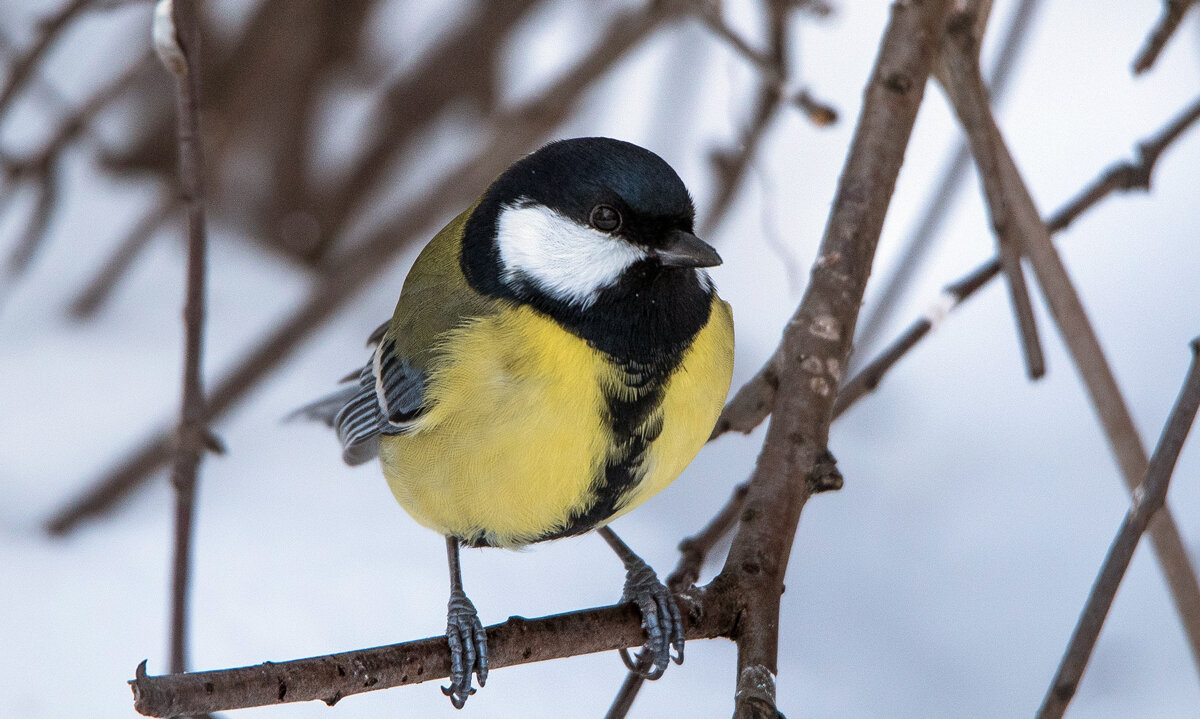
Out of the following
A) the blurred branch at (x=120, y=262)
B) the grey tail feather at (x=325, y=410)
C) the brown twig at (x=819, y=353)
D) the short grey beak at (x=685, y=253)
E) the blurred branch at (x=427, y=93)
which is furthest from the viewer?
the blurred branch at (x=427, y=93)

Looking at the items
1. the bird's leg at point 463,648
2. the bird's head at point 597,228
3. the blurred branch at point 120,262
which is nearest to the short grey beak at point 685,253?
the bird's head at point 597,228

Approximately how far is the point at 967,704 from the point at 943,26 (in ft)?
3.33

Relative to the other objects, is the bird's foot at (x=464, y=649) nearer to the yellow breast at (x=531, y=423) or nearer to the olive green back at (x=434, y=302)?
the yellow breast at (x=531, y=423)

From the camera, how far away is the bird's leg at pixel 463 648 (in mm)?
1319

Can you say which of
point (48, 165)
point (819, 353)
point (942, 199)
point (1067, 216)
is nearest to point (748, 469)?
point (942, 199)

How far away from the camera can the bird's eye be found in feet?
4.50

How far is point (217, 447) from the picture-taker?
1.60m

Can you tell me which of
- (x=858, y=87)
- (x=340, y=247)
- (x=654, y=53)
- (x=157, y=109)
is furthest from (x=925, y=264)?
(x=157, y=109)

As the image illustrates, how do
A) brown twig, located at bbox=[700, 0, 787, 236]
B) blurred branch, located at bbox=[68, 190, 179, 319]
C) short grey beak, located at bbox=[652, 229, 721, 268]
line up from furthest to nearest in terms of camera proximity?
blurred branch, located at bbox=[68, 190, 179, 319], brown twig, located at bbox=[700, 0, 787, 236], short grey beak, located at bbox=[652, 229, 721, 268]

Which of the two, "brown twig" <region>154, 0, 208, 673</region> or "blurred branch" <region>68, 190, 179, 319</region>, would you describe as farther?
"blurred branch" <region>68, 190, 179, 319</region>

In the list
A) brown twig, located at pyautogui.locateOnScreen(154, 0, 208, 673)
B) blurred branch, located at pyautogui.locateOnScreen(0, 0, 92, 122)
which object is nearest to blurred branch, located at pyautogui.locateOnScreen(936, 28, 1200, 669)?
brown twig, located at pyautogui.locateOnScreen(154, 0, 208, 673)

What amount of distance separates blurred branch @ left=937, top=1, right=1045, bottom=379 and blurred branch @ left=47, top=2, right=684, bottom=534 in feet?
3.02

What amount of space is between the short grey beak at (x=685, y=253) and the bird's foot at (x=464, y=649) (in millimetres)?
460

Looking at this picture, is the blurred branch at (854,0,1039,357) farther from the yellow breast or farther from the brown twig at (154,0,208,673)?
the brown twig at (154,0,208,673)
